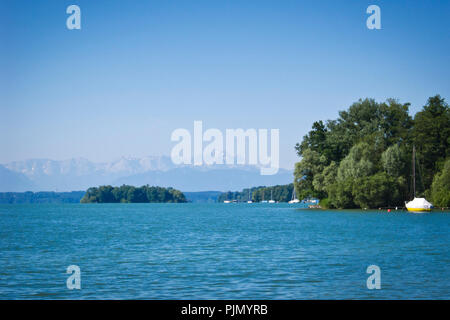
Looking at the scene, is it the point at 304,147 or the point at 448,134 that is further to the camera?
the point at 304,147

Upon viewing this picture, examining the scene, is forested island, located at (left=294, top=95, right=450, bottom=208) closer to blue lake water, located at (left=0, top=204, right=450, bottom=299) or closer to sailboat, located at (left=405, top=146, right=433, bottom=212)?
sailboat, located at (left=405, top=146, right=433, bottom=212)

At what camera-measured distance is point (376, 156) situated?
98.4 m

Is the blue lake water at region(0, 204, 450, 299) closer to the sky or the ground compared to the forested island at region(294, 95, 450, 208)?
closer to the ground

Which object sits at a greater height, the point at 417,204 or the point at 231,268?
the point at 231,268

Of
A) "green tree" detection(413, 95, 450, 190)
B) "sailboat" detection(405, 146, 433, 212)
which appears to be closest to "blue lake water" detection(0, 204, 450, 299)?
"sailboat" detection(405, 146, 433, 212)

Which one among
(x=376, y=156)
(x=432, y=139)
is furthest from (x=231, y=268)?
(x=432, y=139)

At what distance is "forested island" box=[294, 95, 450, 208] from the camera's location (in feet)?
309

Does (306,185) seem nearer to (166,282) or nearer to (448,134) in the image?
(448,134)

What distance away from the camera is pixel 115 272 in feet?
86.3

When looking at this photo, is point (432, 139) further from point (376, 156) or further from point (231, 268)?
point (231, 268)

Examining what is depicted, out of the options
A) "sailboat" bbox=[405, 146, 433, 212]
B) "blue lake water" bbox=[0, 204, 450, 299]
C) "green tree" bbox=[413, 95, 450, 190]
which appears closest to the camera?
"blue lake water" bbox=[0, 204, 450, 299]
